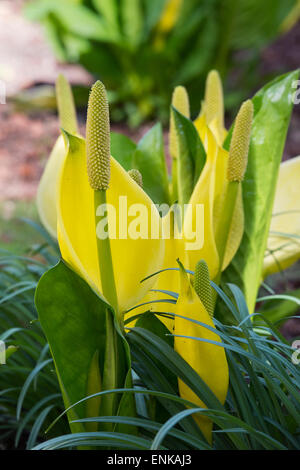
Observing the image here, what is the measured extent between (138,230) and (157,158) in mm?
282

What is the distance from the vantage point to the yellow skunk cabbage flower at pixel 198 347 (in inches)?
23.4

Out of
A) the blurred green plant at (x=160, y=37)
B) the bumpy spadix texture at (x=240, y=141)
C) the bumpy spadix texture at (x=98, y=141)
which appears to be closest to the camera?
the bumpy spadix texture at (x=98, y=141)

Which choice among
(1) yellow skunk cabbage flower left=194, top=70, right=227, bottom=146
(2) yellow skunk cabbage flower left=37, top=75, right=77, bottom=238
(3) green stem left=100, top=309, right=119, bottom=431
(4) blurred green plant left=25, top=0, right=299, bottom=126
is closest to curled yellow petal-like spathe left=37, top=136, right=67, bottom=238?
(2) yellow skunk cabbage flower left=37, top=75, right=77, bottom=238

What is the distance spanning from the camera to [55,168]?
3.02ft

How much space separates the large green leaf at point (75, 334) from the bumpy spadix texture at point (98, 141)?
107mm

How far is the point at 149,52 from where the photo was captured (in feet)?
8.16

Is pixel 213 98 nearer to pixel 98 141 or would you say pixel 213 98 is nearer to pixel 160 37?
pixel 98 141

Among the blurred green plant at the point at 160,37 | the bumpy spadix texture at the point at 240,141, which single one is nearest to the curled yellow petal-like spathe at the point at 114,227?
the bumpy spadix texture at the point at 240,141

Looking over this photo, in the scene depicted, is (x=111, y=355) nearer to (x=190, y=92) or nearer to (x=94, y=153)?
(x=94, y=153)

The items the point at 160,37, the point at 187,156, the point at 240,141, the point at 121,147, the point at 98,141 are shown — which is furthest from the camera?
the point at 160,37

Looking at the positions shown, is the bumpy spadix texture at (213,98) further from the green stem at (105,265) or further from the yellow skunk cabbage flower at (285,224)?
the green stem at (105,265)

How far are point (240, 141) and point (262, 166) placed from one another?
0.15m

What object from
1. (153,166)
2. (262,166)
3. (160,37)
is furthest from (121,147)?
(160,37)
